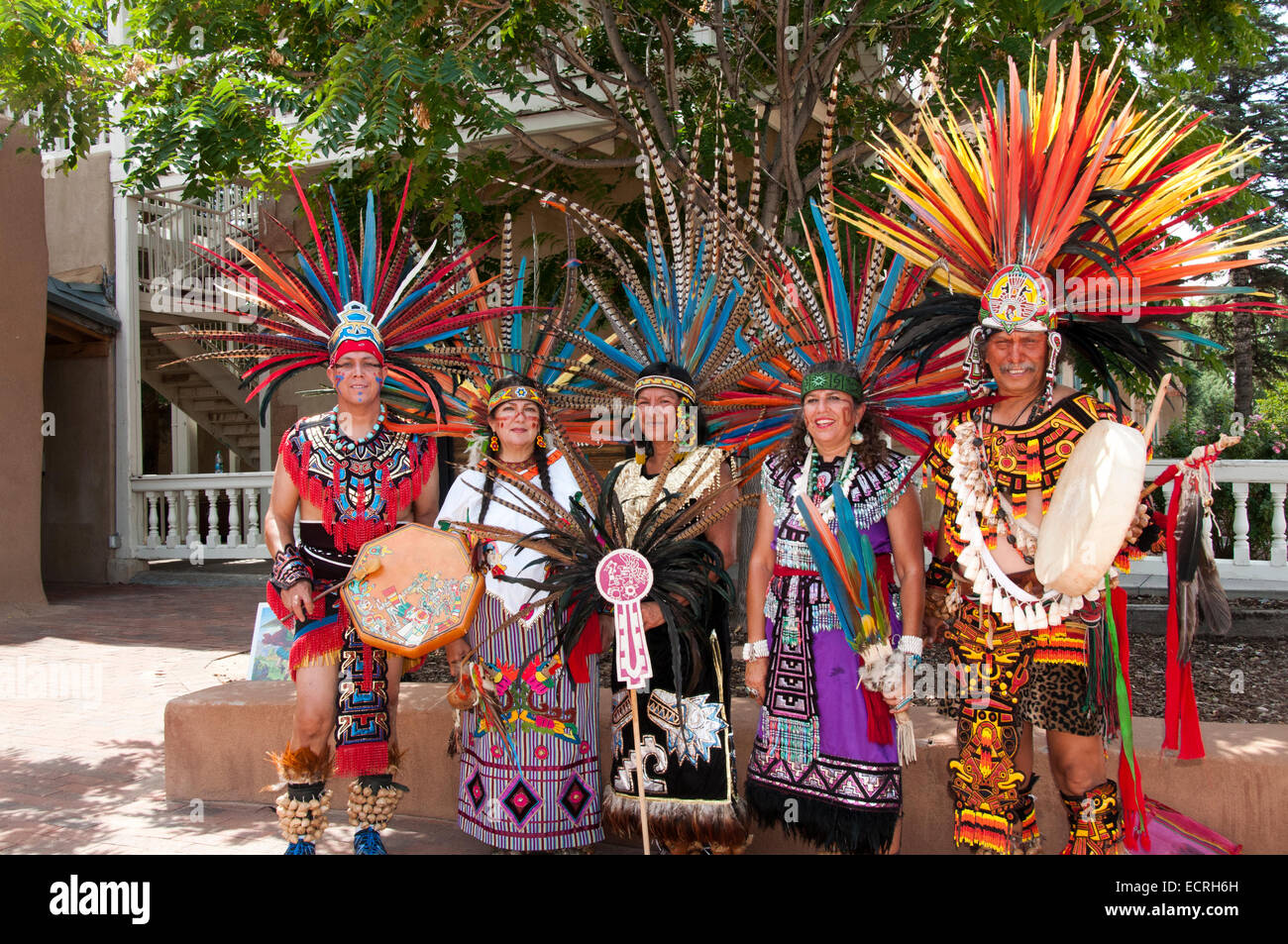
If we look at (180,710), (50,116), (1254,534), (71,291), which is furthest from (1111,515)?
(71,291)

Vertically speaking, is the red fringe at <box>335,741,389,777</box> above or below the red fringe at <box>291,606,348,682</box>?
below

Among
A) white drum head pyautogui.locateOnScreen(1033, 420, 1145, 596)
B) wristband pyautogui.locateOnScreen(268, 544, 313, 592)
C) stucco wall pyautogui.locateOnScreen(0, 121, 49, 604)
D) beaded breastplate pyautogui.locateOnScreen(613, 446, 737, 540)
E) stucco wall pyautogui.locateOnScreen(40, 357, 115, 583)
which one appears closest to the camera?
white drum head pyautogui.locateOnScreen(1033, 420, 1145, 596)

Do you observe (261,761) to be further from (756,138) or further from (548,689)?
(756,138)

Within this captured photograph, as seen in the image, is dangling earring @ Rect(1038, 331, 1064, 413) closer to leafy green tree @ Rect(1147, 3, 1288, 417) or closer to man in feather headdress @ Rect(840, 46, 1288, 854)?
man in feather headdress @ Rect(840, 46, 1288, 854)

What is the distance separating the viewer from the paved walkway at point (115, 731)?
12.6ft

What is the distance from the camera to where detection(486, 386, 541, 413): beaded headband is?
3.41m

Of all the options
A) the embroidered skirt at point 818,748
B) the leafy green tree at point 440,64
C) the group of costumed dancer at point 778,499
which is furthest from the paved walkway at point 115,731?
the leafy green tree at point 440,64

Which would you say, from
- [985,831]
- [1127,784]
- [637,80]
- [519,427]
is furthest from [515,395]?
[637,80]

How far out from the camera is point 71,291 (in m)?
11.1

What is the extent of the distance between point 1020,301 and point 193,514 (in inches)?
435

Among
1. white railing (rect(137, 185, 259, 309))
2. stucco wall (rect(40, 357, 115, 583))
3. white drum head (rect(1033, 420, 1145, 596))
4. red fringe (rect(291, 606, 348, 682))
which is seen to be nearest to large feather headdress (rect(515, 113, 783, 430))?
red fringe (rect(291, 606, 348, 682))

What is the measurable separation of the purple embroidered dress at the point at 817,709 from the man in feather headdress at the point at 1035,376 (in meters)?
0.23

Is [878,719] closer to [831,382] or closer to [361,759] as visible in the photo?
[831,382]

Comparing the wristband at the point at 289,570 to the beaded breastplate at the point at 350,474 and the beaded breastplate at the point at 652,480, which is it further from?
the beaded breastplate at the point at 652,480
